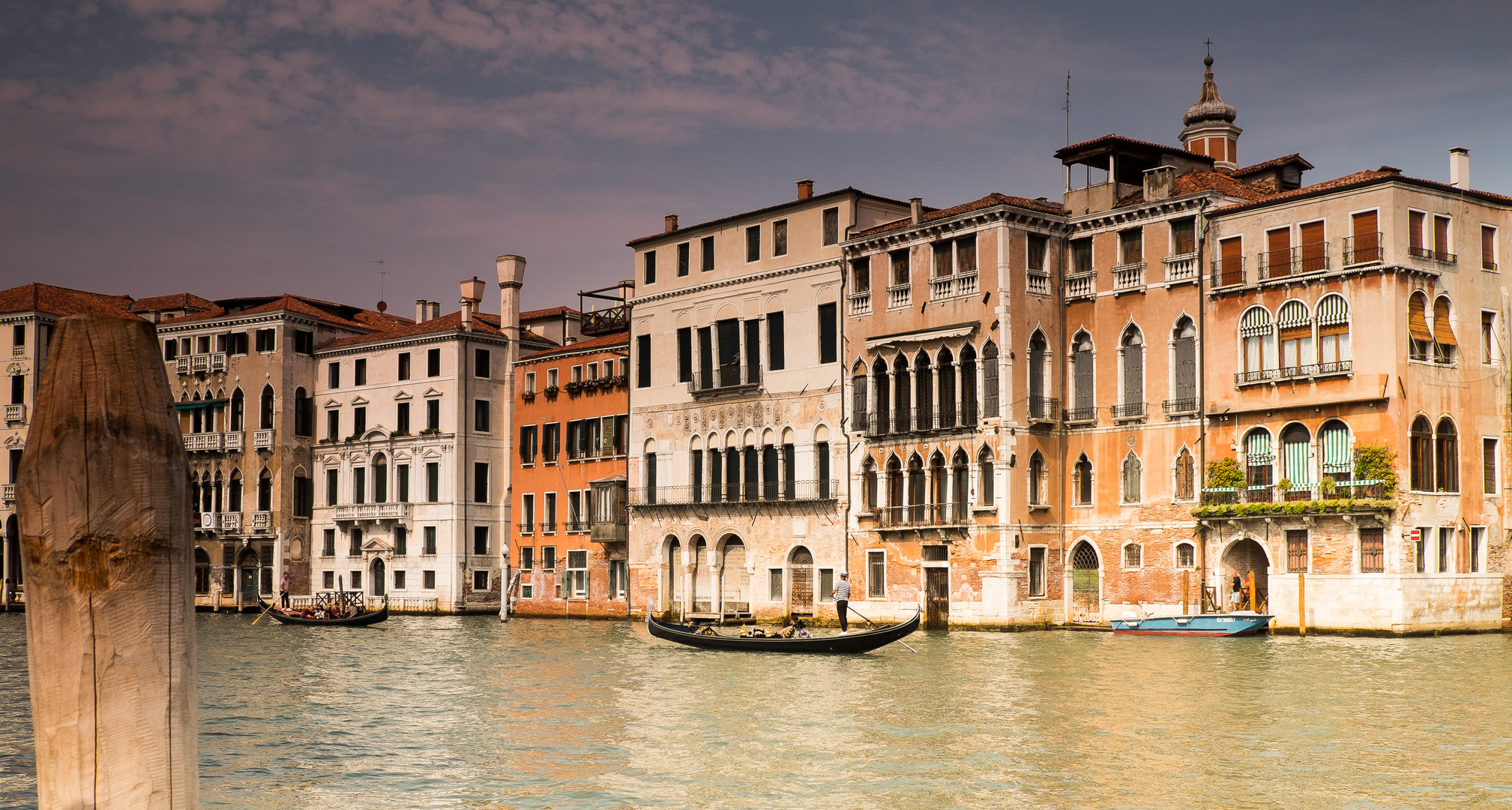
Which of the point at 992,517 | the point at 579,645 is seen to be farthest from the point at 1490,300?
the point at 579,645

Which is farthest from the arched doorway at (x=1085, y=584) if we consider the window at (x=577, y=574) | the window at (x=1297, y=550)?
the window at (x=577, y=574)

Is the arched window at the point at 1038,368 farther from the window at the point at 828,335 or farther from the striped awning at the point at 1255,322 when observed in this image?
the window at the point at 828,335

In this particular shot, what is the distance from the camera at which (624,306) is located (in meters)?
50.5

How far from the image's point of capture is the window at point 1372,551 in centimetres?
2986

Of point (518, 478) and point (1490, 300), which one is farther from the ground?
point (1490, 300)

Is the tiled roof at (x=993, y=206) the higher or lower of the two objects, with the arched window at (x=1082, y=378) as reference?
higher

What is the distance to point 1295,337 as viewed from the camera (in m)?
31.5

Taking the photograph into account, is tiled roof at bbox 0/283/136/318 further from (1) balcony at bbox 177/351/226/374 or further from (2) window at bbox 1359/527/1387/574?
(2) window at bbox 1359/527/1387/574

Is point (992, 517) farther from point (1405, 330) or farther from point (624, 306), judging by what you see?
point (624, 306)

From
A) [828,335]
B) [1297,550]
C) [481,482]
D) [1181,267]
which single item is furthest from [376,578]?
[1297,550]

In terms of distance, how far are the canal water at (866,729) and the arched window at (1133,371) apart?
743cm

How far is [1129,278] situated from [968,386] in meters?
4.39

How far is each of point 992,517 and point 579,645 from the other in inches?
386

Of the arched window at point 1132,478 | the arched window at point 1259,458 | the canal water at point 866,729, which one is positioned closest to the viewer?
the canal water at point 866,729
